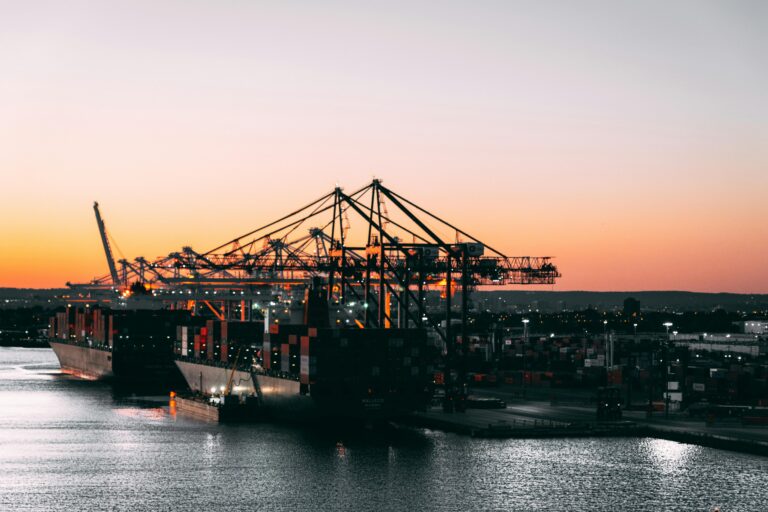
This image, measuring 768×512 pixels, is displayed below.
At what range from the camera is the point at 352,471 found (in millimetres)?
63531

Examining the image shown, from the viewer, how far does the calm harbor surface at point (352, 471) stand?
183ft

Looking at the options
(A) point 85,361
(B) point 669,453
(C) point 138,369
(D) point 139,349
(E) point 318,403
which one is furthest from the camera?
(A) point 85,361

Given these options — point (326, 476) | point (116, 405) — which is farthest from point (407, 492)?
point (116, 405)

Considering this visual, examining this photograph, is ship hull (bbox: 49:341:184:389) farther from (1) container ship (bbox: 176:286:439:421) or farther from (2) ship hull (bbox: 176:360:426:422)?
(1) container ship (bbox: 176:286:439:421)

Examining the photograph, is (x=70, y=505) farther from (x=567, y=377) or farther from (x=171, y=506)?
(x=567, y=377)

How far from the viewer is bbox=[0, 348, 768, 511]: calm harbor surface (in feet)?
183

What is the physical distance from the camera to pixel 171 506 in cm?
5447

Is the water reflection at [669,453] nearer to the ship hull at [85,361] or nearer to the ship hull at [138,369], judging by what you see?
the ship hull at [138,369]

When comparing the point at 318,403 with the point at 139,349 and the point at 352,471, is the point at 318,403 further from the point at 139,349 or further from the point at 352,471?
the point at 139,349

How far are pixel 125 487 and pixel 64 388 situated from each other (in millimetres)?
75290

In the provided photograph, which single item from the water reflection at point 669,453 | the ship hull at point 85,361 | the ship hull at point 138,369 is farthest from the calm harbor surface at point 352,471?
the ship hull at point 85,361

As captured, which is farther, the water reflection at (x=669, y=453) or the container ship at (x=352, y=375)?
the container ship at (x=352, y=375)

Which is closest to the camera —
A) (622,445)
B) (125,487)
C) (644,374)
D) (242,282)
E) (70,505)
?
(70,505)

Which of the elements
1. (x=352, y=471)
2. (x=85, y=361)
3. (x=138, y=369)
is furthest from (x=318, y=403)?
(x=85, y=361)
